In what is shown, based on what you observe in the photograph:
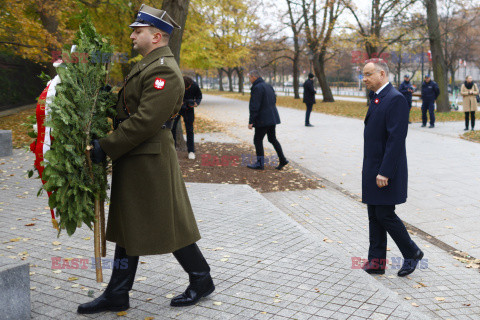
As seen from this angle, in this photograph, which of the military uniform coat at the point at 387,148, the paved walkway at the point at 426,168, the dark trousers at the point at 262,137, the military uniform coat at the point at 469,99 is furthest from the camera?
the military uniform coat at the point at 469,99

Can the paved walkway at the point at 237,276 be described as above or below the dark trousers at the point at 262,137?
below

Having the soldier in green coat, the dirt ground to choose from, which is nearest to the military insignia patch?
the soldier in green coat

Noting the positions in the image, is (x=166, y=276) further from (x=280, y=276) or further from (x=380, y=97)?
(x=380, y=97)

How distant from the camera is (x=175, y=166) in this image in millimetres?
3492

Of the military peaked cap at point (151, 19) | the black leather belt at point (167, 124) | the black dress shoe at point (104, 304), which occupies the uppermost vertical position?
the military peaked cap at point (151, 19)

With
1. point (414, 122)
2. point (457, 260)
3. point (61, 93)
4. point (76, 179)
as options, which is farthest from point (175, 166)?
point (414, 122)

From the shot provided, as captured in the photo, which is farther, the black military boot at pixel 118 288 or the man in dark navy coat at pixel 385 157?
the man in dark navy coat at pixel 385 157

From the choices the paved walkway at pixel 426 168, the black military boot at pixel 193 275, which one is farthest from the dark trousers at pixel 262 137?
the black military boot at pixel 193 275

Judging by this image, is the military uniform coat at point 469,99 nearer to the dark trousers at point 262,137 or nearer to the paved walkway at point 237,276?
the dark trousers at point 262,137

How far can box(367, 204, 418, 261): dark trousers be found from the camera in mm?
4484

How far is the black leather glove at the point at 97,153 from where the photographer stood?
328cm

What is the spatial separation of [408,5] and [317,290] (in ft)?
88.6

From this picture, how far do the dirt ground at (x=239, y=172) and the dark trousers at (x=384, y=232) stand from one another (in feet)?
12.8

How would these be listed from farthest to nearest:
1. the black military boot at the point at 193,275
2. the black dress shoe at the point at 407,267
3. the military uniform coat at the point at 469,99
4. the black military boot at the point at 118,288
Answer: the military uniform coat at the point at 469,99
the black dress shoe at the point at 407,267
the black military boot at the point at 193,275
the black military boot at the point at 118,288
